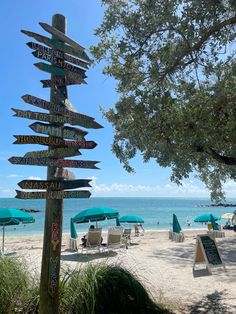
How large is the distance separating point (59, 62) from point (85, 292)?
302 centimetres

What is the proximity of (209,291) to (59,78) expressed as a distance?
5.42 m

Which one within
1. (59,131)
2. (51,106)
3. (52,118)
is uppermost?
(51,106)

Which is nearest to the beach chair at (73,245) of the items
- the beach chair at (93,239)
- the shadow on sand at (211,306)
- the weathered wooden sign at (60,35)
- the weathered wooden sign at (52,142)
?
the beach chair at (93,239)

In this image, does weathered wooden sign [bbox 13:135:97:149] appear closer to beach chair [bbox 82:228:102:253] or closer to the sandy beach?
the sandy beach

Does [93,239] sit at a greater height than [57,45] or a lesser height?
lesser

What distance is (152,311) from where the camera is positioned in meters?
5.57

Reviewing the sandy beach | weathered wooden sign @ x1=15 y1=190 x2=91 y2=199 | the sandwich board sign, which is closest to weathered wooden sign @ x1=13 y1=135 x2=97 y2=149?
weathered wooden sign @ x1=15 y1=190 x2=91 y2=199

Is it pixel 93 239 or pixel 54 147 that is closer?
pixel 54 147

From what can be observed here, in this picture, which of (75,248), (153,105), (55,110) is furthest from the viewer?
(75,248)

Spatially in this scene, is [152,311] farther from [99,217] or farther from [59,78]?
[99,217]

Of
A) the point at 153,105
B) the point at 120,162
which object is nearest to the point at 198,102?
the point at 153,105

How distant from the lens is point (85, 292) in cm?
519

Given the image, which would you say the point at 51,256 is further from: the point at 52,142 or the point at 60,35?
→ the point at 60,35

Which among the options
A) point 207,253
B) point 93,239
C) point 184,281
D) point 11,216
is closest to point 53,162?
point 184,281
